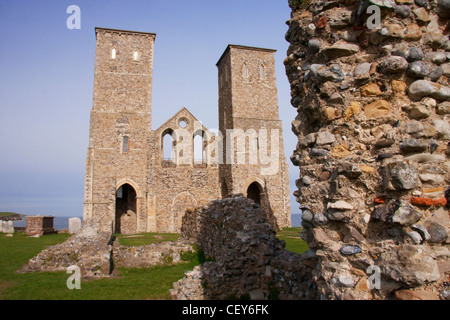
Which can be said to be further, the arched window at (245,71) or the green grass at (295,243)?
the arched window at (245,71)

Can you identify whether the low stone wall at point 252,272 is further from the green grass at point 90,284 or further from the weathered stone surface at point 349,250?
the weathered stone surface at point 349,250

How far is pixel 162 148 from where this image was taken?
961 inches

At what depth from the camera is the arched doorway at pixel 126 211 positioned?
2344 cm

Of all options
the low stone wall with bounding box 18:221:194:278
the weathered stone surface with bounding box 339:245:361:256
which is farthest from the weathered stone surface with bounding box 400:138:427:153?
the low stone wall with bounding box 18:221:194:278

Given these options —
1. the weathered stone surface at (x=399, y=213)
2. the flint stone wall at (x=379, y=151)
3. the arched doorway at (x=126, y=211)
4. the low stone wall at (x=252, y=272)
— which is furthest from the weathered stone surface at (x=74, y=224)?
the weathered stone surface at (x=399, y=213)

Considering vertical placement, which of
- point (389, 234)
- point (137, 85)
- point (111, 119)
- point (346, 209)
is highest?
point (137, 85)

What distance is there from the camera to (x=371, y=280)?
2.51 m

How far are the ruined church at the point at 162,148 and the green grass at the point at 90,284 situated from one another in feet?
42.5

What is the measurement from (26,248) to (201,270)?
893cm

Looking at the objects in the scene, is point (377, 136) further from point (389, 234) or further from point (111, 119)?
point (111, 119)

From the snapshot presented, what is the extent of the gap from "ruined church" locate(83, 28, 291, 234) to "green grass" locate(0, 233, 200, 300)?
1296 centimetres

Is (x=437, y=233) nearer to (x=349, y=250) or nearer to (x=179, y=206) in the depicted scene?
(x=349, y=250)

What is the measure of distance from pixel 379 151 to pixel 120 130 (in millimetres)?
22310
